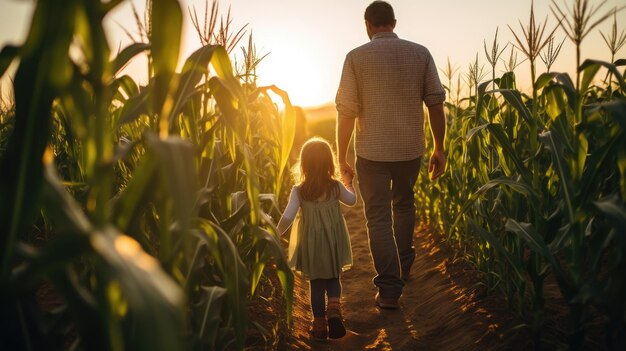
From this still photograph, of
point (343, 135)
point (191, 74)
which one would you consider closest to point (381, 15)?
point (343, 135)

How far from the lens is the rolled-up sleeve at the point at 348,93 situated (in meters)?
3.32

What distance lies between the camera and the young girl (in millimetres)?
2916

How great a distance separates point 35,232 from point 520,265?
3.24 m

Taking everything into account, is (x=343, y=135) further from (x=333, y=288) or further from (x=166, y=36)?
(x=166, y=36)

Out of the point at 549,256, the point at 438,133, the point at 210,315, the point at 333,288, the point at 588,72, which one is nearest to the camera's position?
the point at 210,315

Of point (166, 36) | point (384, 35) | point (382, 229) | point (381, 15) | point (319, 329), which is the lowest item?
point (319, 329)

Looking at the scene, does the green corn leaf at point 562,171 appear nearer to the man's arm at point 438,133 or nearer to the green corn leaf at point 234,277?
the green corn leaf at point 234,277

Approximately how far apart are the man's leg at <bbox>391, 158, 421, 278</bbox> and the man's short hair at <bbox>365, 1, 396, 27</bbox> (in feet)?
3.16

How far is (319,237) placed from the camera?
2949 mm

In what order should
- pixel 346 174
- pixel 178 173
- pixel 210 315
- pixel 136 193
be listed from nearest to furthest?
1. pixel 178 173
2. pixel 136 193
3. pixel 210 315
4. pixel 346 174

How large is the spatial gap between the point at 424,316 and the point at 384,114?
4.43 feet

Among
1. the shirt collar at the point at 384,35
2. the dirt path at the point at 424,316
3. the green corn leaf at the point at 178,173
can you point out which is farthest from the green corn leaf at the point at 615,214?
the shirt collar at the point at 384,35

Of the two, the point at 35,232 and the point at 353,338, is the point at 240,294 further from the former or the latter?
the point at 35,232

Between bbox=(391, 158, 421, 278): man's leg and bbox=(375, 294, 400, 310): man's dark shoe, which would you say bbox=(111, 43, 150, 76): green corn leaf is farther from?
bbox=(375, 294, 400, 310): man's dark shoe
